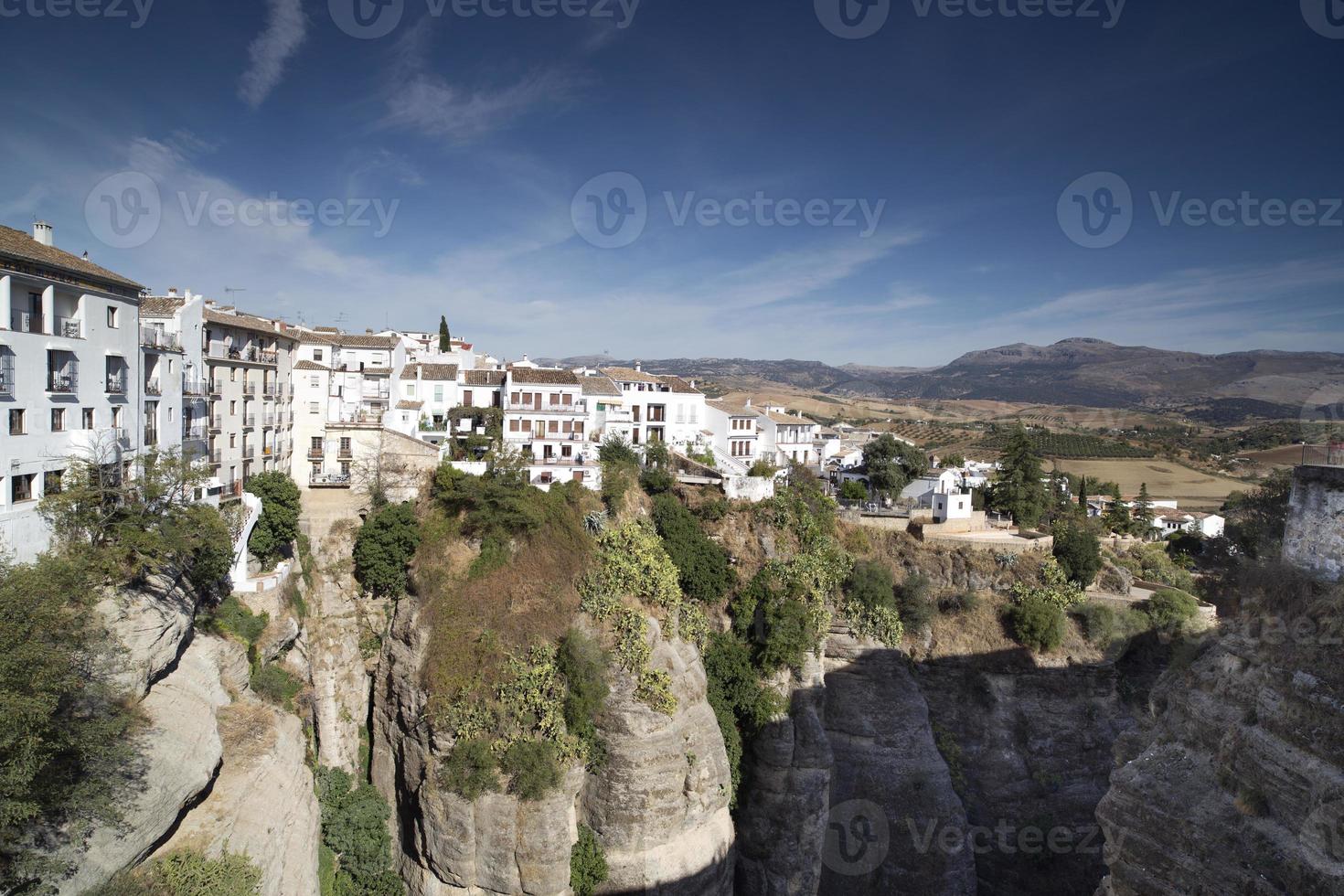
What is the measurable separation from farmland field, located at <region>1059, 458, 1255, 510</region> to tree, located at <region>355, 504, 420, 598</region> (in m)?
55.7

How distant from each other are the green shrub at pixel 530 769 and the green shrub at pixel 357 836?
6.31 meters

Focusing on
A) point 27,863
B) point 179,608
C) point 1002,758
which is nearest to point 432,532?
point 179,608

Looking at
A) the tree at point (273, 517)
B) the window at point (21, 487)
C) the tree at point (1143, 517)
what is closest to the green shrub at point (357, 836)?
the tree at point (273, 517)

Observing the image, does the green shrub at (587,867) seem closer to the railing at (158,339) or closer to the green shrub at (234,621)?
the green shrub at (234,621)

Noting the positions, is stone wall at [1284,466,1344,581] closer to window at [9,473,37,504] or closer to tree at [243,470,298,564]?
tree at [243,470,298,564]

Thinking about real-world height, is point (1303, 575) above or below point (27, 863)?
above

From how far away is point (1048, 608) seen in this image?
2533cm

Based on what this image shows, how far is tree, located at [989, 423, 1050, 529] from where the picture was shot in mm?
31422

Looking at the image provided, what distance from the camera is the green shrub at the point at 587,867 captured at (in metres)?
18.8

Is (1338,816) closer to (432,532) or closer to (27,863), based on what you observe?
(27,863)

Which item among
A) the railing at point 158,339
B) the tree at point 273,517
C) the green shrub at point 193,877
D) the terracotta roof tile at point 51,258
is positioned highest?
the terracotta roof tile at point 51,258

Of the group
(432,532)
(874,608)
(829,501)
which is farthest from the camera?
(829,501)

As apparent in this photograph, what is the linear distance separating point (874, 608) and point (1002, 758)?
736 cm

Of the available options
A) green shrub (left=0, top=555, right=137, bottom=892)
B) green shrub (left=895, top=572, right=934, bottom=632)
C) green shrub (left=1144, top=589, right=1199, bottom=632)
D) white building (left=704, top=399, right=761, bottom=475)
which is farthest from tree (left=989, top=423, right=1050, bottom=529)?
green shrub (left=0, top=555, right=137, bottom=892)
